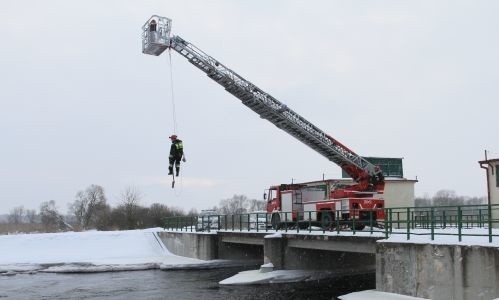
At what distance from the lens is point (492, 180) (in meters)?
31.5

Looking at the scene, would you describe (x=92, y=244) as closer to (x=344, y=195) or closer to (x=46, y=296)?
(x=46, y=296)

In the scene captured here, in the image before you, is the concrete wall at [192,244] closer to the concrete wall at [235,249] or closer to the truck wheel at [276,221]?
the concrete wall at [235,249]

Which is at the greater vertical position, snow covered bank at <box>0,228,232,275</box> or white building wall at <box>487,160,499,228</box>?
white building wall at <box>487,160,499,228</box>

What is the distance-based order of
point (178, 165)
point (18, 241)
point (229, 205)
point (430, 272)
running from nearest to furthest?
point (430, 272) < point (178, 165) < point (18, 241) < point (229, 205)

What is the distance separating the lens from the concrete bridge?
46.9ft

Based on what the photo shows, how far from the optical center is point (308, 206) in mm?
26922

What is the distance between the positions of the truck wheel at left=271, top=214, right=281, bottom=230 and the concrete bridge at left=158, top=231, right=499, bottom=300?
1.22 m

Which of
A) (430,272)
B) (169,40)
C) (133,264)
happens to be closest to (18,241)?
(133,264)

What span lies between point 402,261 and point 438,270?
1526mm

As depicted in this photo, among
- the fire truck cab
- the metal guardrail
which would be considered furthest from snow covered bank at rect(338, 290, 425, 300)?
the fire truck cab

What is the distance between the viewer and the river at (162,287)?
69.6ft

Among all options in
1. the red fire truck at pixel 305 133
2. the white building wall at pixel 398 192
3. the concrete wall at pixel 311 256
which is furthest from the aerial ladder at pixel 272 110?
the white building wall at pixel 398 192

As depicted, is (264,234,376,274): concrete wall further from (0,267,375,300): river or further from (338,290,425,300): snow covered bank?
(338,290,425,300): snow covered bank

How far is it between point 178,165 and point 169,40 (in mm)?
7411
